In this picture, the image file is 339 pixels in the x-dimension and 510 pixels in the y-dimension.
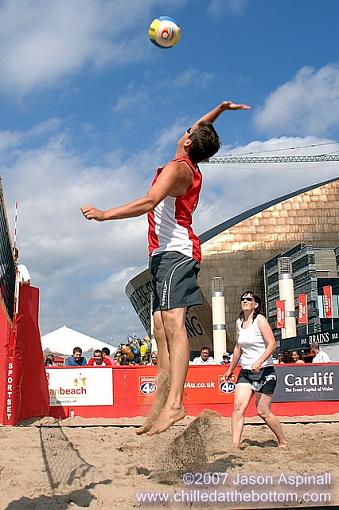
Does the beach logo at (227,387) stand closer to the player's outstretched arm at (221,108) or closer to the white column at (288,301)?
the player's outstretched arm at (221,108)

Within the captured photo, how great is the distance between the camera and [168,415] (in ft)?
12.1

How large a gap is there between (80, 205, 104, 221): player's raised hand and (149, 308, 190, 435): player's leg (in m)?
0.83

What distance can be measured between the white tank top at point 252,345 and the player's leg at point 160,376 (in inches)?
98.3

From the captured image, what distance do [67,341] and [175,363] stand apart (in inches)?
827

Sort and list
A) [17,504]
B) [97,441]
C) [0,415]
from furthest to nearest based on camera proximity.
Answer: [0,415] < [97,441] < [17,504]

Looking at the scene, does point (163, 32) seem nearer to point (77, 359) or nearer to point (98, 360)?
point (98, 360)

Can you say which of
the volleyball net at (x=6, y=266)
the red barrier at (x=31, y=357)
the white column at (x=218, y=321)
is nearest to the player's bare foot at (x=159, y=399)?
the volleyball net at (x=6, y=266)

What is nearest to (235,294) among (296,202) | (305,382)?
(296,202)

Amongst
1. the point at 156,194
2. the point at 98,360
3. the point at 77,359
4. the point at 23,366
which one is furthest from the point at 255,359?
the point at 77,359

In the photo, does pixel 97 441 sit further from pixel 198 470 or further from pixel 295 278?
pixel 295 278

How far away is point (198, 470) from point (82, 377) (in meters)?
7.36

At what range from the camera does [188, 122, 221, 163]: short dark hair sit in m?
3.93

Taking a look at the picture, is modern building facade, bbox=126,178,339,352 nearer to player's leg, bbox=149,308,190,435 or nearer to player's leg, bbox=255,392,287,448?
player's leg, bbox=255,392,287,448

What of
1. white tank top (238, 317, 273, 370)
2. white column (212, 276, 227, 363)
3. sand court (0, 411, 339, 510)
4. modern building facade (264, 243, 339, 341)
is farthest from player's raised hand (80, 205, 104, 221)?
white column (212, 276, 227, 363)
